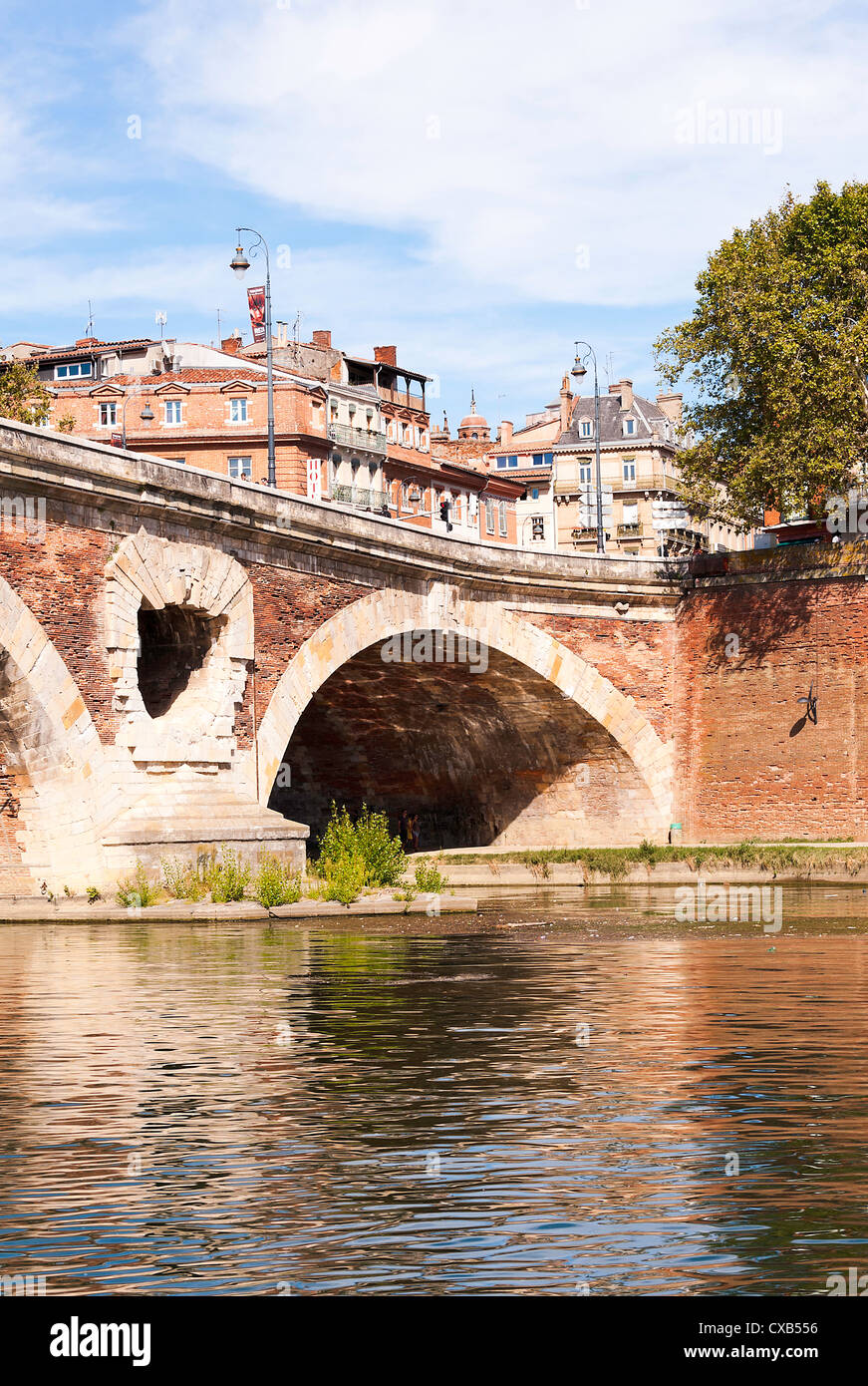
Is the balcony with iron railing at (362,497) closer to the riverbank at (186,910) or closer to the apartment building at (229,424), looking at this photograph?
the apartment building at (229,424)

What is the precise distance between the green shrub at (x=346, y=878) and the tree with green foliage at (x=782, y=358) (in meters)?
17.2

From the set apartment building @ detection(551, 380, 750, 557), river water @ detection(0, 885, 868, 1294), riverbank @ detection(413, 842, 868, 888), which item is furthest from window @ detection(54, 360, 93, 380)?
river water @ detection(0, 885, 868, 1294)

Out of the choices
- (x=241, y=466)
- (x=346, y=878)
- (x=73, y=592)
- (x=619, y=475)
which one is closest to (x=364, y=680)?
(x=346, y=878)

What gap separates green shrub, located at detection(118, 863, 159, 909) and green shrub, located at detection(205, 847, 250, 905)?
2.65 feet

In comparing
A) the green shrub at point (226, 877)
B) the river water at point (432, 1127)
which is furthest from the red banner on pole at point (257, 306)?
the river water at point (432, 1127)

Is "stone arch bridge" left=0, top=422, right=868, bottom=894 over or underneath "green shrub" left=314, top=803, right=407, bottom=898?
over

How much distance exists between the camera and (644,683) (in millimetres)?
42000

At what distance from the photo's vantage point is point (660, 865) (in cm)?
3628

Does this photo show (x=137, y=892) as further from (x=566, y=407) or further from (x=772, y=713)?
(x=566, y=407)

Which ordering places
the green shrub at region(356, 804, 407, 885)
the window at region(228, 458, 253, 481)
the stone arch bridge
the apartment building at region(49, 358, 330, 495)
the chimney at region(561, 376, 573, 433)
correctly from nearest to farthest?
1. the stone arch bridge
2. the green shrub at region(356, 804, 407, 885)
3. the apartment building at region(49, 358, 330, 495)
4. the window at region(228, 458, 253, 481)
5. the chimney at region(561, 376, 573, 433)

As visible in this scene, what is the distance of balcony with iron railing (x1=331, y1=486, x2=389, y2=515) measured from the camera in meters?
63.5

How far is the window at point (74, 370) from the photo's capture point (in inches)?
2763

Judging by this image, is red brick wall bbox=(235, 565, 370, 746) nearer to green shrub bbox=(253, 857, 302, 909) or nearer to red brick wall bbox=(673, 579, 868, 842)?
green shrub bbox=(253, 857, 302, 909)
